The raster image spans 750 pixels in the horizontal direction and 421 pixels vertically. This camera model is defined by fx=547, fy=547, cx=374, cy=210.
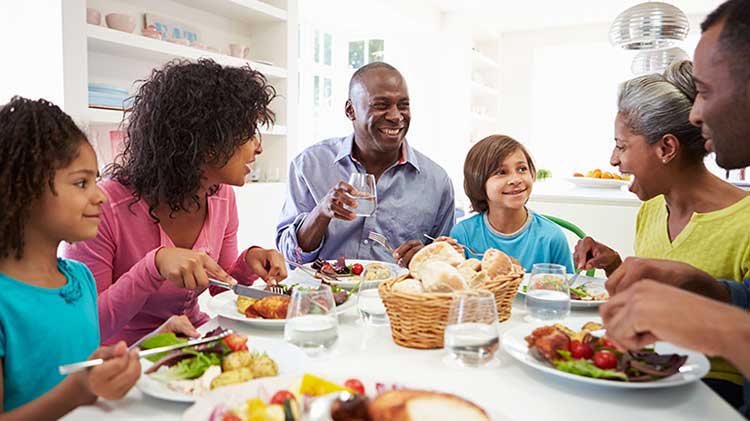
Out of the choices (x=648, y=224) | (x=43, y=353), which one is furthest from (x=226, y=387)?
(x=648, y=224)

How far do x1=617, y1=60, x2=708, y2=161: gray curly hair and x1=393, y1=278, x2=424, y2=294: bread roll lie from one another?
3.20 ft

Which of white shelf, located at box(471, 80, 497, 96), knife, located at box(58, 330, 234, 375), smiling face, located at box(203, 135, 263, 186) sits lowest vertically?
knife, located at box(58, 330, 234, 375)

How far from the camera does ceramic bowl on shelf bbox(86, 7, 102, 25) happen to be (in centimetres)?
290

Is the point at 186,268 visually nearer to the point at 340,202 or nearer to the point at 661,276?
the point at 340,202

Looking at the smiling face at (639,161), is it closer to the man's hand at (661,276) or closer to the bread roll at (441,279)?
the man's hand at (661,276)

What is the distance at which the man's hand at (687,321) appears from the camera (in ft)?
2.67

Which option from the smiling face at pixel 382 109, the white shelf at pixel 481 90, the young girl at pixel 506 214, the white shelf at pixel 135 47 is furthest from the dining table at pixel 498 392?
the white shelf at pixel 481 90

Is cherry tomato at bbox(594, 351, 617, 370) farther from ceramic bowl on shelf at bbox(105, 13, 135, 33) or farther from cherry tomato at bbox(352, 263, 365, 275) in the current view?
ceramic bowl on shelf at bbox(105, 13, 135, 33)

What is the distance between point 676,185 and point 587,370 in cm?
99

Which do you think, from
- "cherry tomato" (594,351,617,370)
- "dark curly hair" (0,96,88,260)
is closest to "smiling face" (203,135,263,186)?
"dark curly hair" (0,96,88,260)

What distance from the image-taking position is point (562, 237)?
7.38 feet

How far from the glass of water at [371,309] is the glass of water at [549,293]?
0.35 metres

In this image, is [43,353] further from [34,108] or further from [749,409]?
[749,409]

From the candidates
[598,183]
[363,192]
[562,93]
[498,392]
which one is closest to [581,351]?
[498,392]
